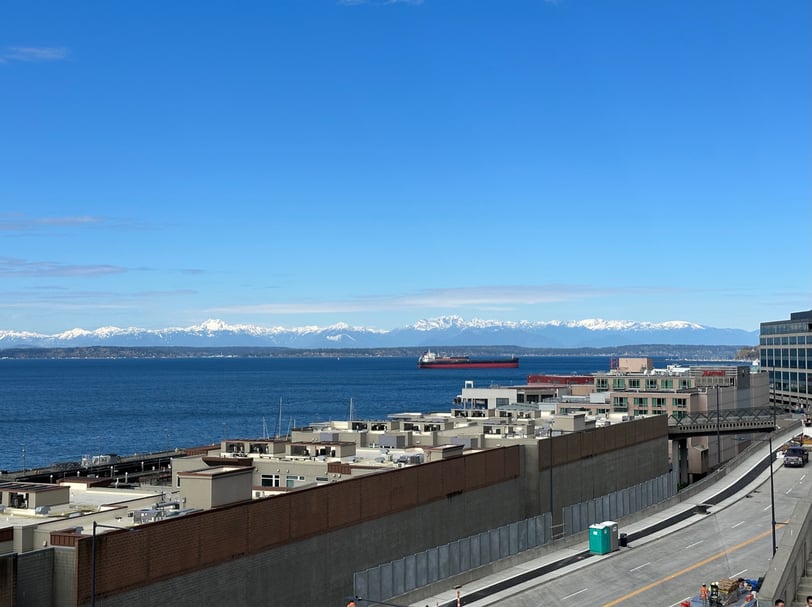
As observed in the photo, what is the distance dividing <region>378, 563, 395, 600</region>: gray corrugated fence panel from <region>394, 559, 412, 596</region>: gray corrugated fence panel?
278 millimetres

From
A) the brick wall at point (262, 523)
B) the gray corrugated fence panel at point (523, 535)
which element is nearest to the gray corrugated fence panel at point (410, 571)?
the brick wall at point (262, 523)

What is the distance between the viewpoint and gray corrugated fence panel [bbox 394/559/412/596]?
53.2 metres

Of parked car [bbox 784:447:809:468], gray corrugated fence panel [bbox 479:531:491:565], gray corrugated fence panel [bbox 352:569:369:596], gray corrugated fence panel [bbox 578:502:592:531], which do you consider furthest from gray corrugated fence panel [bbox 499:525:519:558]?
parked car [bbox 784:447:809:468]

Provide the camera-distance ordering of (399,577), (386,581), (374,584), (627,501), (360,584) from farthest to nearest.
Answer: (627,501)
(399,577)
(386,581)
(374,584)
(360,584)

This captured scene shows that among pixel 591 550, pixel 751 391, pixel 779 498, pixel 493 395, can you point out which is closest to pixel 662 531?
pixel 591 550

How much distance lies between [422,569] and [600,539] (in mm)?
15192

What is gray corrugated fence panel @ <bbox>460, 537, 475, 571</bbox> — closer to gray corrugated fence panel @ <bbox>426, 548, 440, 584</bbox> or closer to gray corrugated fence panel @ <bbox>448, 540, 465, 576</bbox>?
gray corrugated fence panel @ <bbox>448, 540, 465, 576</bbox>

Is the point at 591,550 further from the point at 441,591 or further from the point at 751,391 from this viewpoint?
the point at 751,391

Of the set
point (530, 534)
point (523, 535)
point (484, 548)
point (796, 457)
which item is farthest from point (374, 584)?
point (796, 457)

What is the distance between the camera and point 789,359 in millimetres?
172625

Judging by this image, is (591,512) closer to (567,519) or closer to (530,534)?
(567,519)

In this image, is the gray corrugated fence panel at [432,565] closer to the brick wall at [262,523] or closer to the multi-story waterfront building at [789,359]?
the brick wall at [262,523]

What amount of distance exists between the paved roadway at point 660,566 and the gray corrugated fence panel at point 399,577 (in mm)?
2261

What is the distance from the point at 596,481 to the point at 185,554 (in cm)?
5055
